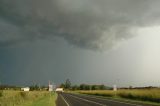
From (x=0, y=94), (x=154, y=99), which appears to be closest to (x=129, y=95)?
(x=154, y=99)

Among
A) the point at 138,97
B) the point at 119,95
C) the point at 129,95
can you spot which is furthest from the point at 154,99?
the point at 119,95

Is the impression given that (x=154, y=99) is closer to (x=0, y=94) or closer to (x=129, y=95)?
(x=129, y=95)

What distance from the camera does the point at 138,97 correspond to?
62.4 metres

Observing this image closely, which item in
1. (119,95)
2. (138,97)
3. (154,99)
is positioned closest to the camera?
(154,99)

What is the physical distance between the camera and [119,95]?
79.7 metres

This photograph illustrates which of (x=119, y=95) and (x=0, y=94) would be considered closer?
(x=0, y=94)

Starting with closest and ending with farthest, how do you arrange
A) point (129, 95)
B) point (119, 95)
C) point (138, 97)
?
point (138, 97) < point (129, 95) < point (119, 95)

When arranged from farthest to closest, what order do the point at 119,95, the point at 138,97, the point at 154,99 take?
1. the point at 119,95
2. the point at 138,97
3. the point at 154,99

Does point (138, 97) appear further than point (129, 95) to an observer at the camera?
No

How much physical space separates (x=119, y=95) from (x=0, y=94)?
30091 millimetres

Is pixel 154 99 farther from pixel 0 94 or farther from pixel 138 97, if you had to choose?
pixel 0 94

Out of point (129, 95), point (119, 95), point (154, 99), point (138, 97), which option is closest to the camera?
point (154, 99)

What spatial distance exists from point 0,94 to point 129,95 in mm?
27066

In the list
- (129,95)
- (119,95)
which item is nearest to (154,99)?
(129,95)
